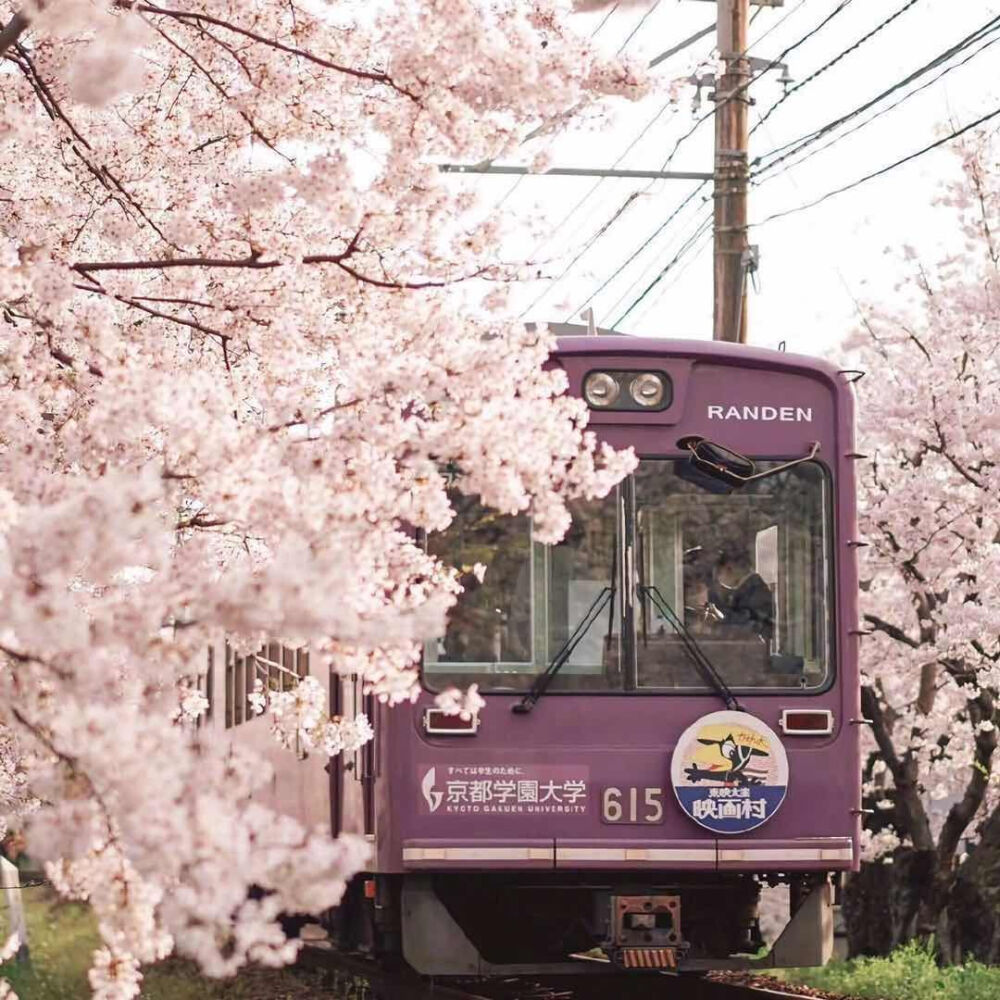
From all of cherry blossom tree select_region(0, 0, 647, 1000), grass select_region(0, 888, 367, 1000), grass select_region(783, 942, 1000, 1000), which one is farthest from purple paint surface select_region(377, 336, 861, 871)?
grass select_region(783, 942, 1000, 1000)

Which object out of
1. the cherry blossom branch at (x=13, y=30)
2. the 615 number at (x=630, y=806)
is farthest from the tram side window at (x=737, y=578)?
the cherry blossom branch at (x=13, y=30)

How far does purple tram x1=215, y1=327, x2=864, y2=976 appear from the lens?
8539 millimetres

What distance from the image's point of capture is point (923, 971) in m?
12.3

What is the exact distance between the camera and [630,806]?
8.60m

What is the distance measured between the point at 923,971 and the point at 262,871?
9.31 m

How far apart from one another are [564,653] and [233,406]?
3394mm

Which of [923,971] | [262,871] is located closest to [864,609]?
[923,971]

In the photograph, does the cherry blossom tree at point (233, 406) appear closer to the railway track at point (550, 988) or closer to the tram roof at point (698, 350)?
the tram roof at point (698, 350)

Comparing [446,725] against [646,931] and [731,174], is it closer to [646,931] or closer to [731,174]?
[646,931]

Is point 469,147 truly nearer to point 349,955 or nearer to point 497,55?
point 497,55

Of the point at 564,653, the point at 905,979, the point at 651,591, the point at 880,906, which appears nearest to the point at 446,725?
the point at 564,653

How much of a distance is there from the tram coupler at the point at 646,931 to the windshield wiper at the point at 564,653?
3.01ft

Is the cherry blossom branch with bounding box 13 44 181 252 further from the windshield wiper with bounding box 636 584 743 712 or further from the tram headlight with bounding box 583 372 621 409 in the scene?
the windshield wiper with bounding box 636 584 743 712

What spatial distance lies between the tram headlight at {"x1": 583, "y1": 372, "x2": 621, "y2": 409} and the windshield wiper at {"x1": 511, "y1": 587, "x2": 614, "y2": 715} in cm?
84
